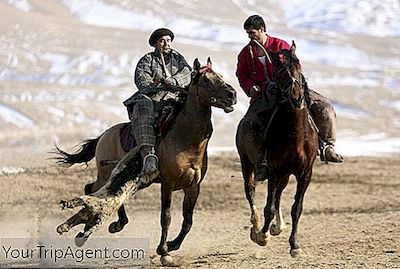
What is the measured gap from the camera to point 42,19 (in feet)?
206

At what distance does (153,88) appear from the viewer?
35.4ft

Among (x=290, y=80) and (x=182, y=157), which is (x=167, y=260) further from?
(x=290, y=80)

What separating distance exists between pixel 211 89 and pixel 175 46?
48.8 m

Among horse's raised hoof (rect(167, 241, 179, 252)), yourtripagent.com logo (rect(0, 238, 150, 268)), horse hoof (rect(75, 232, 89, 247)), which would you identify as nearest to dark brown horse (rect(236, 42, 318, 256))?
horse's raised hoof (rect(167, 241, 179, 252))

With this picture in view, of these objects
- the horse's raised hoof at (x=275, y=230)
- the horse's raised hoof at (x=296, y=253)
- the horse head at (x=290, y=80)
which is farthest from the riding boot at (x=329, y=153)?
the horse head at (x=290, y=80)

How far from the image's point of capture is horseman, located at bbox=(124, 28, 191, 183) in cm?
1042

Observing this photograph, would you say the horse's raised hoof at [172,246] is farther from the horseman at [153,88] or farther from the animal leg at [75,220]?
the animal leg at [75,220]

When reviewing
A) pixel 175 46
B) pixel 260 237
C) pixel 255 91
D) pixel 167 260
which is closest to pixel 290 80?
pixel 255 91

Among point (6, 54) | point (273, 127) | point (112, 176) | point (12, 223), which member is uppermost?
point (6, 54)

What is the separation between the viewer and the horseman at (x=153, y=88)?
1042 cm

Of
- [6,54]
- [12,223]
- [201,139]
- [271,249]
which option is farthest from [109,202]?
[6,54]

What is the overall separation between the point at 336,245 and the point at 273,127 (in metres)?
2.62

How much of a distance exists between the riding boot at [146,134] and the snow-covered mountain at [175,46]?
21.6 meters

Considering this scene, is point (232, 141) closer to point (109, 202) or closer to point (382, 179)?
point (382, 179)
